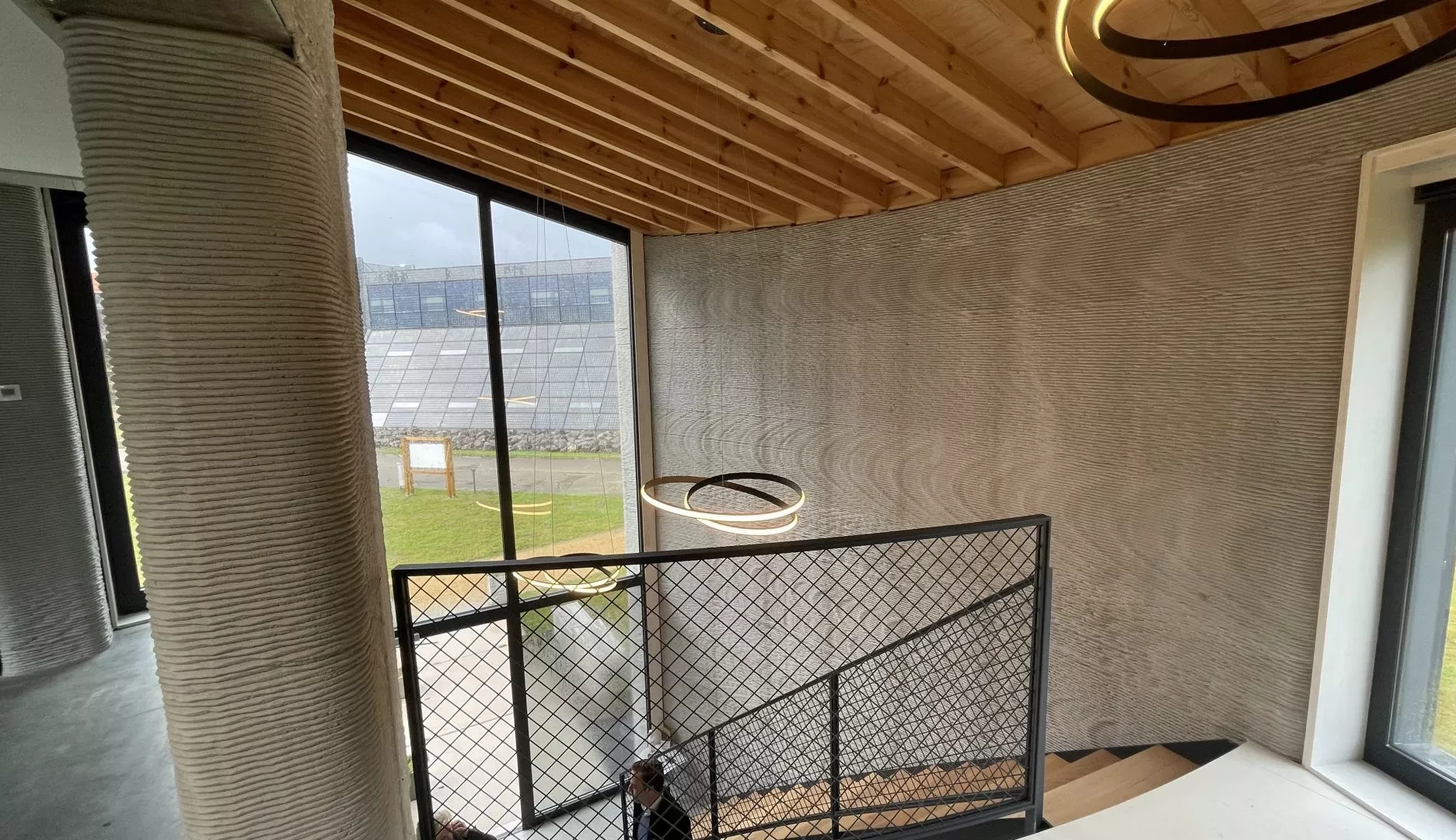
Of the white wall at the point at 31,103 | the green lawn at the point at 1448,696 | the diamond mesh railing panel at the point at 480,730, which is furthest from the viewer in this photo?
the diamond mesh railing panel at the point at 480,730

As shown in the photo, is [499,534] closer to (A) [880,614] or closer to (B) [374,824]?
(A) [880,614]

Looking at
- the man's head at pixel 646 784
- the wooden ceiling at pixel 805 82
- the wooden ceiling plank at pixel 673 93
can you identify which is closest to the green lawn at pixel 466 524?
the man's head at pixel 646 784

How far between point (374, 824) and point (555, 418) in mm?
4056

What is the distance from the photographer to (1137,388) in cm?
276

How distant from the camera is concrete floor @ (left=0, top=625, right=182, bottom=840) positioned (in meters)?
1.71

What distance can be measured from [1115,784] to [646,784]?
246 centimetres

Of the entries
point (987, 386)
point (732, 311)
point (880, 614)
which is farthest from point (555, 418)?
point (987, 386)

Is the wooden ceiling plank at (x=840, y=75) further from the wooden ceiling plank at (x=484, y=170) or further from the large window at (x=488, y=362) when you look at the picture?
the large window at (x=488, y=362)

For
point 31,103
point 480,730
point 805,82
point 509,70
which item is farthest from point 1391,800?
point 480,730

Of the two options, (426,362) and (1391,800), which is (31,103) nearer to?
(426,362)

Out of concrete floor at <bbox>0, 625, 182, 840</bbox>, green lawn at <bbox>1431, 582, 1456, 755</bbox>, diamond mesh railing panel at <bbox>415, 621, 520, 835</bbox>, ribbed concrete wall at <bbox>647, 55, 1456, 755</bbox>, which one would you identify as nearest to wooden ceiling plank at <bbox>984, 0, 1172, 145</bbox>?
ribbed concrete wall at <bbox>647, 55, 1456, 755</bbox>

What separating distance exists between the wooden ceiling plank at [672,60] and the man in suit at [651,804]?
11.0 feet

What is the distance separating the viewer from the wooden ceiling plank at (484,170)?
12.7 feet

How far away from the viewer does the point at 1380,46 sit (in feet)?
6.44
